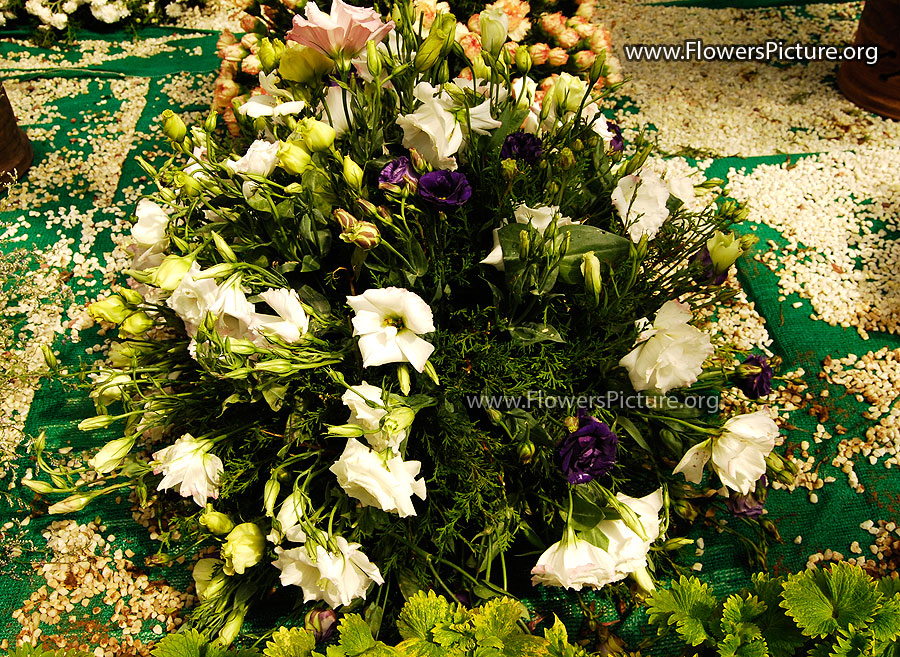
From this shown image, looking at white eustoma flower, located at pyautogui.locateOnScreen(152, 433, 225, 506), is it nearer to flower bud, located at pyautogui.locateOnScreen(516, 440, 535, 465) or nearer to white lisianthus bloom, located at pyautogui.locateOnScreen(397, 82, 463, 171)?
flower bud, located at pyautogui.locateOnScreen(516, 440, 535, 465)

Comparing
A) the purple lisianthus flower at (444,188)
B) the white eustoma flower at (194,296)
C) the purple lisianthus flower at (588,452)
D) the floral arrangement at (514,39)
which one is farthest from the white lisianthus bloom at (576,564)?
the floral arrangement at (514,39)

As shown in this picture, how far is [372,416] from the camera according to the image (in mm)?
991

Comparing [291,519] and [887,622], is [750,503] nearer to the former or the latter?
[887,622]

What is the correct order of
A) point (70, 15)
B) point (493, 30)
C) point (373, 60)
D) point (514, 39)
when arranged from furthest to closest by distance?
point (70, 15) → point (514, 39) → point (493, 30) → point (373, 60)

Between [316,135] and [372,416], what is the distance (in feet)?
1.45

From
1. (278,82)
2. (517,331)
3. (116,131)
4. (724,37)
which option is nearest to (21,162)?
(116,131)

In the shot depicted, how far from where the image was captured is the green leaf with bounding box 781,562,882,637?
102 centimetres

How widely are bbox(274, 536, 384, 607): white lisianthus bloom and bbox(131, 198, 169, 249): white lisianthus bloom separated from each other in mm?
636

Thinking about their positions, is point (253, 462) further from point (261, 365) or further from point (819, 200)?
A: point (819, 200)

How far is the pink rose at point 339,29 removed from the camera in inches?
41.6

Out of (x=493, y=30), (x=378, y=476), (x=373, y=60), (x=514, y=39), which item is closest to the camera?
(x=378, y=476)

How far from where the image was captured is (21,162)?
87.7 inches

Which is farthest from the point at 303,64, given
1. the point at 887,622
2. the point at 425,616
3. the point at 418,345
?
the point at 887,622

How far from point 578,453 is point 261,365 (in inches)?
19.1
